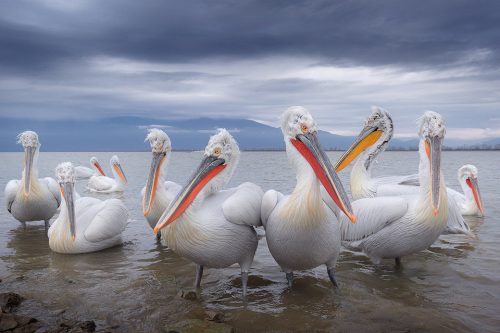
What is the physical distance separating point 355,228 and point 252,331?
7.34 feet

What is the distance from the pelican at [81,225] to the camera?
641cm

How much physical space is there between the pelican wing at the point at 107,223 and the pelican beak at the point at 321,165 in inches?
139

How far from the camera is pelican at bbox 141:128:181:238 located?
558cm

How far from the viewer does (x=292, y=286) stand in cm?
489

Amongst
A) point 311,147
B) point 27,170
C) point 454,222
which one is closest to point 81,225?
point 27,170

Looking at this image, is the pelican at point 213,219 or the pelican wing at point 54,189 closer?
the pelican at point 213,219

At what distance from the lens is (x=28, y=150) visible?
8.39m

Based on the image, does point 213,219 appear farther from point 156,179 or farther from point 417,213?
point 417,213

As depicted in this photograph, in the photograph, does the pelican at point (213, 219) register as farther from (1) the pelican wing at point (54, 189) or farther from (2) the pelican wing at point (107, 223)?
(1) the pelican wing at point (54, 189)

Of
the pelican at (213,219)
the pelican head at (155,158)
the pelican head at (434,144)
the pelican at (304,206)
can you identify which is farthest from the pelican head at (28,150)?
the pelican head at (434,144)

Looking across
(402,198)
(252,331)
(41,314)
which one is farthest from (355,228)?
(41,314)

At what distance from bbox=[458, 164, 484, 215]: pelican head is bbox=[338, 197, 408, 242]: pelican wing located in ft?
18.1

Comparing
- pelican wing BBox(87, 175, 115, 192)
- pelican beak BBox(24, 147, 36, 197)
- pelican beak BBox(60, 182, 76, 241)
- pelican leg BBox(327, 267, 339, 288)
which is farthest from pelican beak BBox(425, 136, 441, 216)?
pelican wing BBox(87, 175, 115, 192)

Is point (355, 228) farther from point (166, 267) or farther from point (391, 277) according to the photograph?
point (166, 267)
